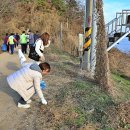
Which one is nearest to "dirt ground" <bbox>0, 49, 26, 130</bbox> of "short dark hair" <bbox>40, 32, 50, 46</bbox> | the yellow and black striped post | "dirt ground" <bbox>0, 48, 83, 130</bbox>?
"dirt ground" <bbox>0, 48, 83, 130</bbox>

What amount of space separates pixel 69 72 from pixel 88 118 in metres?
6.15

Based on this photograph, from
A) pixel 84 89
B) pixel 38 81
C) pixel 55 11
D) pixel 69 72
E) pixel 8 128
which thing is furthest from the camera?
pixel 55 11

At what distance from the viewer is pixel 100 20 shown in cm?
1195

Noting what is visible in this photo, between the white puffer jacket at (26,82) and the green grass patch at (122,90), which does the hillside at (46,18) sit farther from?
the white puffer jacket at (26,82)

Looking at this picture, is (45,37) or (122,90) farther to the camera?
(122,90)

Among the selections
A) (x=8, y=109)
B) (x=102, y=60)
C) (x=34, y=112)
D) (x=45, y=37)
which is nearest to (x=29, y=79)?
(x=34, y=112)

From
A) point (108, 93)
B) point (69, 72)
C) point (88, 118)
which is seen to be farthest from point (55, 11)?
point (88, 118)

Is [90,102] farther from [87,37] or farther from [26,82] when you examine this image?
[87,37]

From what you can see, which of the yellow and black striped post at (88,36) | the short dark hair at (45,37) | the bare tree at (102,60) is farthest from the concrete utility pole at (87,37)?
the short dark hair at (45,37)

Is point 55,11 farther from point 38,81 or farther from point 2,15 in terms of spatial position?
point 38,81

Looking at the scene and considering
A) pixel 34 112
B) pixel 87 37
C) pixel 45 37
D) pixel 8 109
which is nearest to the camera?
pixel 34 112

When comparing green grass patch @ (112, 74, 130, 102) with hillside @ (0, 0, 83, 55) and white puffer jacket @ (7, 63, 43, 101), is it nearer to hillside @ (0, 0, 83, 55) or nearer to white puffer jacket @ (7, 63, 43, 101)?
white puffer jacket @ (7, 63, 43, 101)

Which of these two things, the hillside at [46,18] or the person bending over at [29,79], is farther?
the hillside at [46,18]

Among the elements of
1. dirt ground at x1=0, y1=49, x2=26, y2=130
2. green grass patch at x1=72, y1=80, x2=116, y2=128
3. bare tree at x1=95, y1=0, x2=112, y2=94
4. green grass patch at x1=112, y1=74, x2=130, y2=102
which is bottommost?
green grass patch at x1=112, y1=74, x2=130, y2=102
